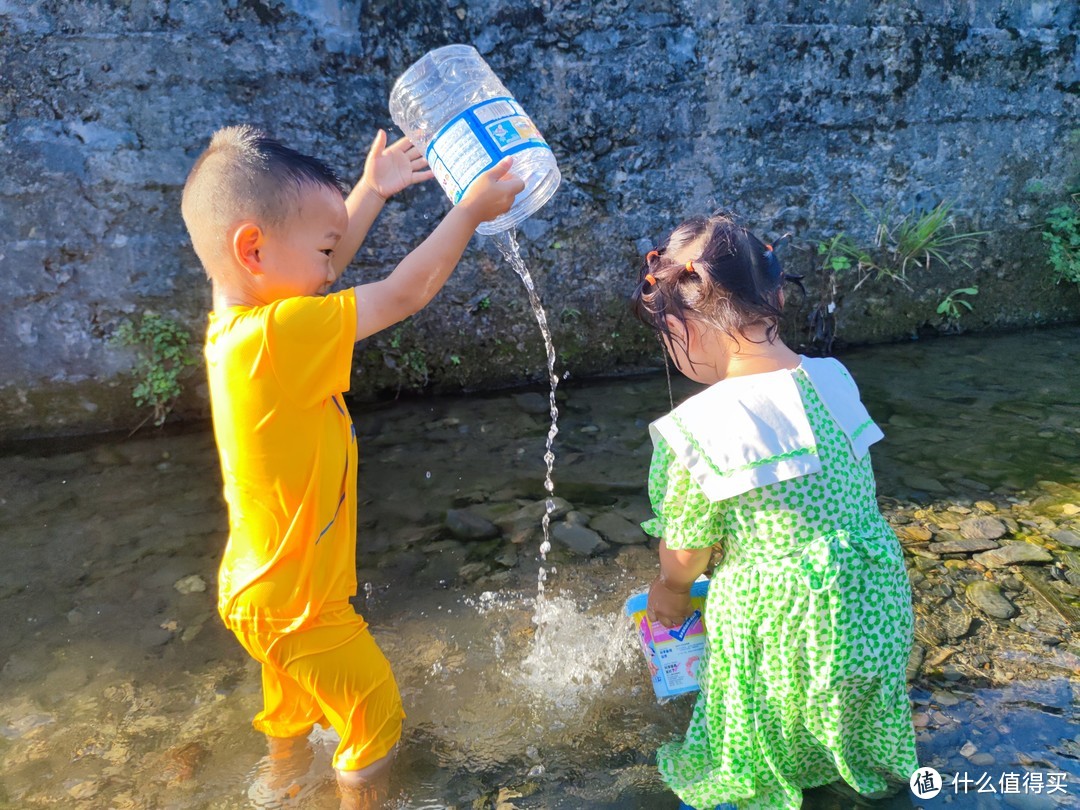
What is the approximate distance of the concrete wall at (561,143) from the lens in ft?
10.9

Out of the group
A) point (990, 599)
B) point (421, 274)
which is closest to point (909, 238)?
point (990, 599)

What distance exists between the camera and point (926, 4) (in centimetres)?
405

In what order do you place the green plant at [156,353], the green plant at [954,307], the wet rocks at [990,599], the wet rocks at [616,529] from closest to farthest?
the wet rocks at [990,599] < the wet rocks at [616,529] < the green plant at [156,353] < the green plant at [954,307]

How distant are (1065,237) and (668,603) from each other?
13.7 feet

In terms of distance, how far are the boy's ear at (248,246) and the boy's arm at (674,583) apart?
100cm

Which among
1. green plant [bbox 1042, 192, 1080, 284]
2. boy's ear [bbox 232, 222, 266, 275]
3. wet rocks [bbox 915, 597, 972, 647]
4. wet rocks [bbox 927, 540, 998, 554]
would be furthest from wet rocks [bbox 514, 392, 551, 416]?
green plant [bbox 1042, 192, 1080, 284]

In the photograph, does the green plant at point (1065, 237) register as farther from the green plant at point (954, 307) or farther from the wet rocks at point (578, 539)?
the wet rocks at point (578, 539)

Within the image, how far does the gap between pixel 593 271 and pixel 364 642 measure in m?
2.62

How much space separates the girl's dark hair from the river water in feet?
3.49

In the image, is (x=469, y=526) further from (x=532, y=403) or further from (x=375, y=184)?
(x=375, y=184)

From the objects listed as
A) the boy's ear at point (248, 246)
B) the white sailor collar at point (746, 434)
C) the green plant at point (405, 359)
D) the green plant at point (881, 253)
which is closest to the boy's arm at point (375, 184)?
the boy's ear at point (248, 246)

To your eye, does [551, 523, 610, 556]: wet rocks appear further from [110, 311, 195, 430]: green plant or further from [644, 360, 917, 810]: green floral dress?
[110, 311, 195, 430]: green plant

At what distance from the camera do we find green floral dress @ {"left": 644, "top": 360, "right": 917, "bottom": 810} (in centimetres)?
152

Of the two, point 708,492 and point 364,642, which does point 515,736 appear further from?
point 708,492
